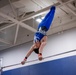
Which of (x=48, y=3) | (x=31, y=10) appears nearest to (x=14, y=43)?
(x=31, y=10)

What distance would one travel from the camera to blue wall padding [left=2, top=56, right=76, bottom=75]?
6223mm

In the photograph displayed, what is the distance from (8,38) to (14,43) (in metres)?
0.38

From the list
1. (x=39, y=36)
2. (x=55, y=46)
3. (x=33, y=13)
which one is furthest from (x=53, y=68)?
(x=39, y=36)

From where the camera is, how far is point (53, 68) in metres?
6.66

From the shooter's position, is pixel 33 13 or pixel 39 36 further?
pixel 33 13

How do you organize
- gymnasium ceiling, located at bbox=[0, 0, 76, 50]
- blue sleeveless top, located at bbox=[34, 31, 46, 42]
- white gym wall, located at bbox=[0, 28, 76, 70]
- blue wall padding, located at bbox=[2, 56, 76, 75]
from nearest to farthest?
blue sleeveless top, located at bbox=[34, 31, 46, 42] < gymnasium ceiling, located at bbox=[0, 0, 76, 50] < blue wall padding, located at bbox=[2, 56, 76, 75] < white gym wall, located at bbox=[0, 28, 76, 70]

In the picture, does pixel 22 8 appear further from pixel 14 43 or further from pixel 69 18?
pixel 14 43

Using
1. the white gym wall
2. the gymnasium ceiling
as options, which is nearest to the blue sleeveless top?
the gymnasium ceiling

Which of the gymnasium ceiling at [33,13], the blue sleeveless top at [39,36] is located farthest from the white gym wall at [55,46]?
the blue sleeveless top at [39,36]

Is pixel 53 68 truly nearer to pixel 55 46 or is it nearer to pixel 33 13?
pixel 55 46

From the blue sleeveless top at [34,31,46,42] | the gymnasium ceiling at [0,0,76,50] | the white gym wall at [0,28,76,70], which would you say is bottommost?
the blue sleeveless top at [34,31,46,42]

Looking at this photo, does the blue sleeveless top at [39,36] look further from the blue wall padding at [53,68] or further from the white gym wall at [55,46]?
the white gym wall at [55,46]

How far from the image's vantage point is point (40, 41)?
4109 mm

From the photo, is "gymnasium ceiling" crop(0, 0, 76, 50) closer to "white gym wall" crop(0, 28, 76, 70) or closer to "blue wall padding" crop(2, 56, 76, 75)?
"white gym wall" crop(0, 28, 76, 70)
